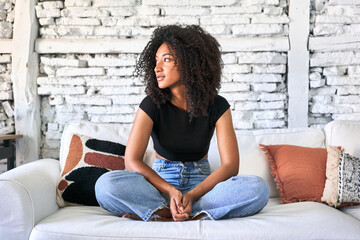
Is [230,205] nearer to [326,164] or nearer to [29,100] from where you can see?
[326,164]

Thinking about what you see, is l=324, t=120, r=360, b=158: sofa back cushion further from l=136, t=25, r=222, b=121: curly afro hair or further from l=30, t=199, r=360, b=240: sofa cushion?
l=136, t=25, r=222, b=121: curly afro hair

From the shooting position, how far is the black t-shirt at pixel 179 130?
190 centimetres

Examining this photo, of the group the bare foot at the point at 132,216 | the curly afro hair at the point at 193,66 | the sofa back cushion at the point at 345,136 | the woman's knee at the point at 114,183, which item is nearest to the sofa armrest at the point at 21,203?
the woman's knee at the point at 114,183

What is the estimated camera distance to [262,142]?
2371mm

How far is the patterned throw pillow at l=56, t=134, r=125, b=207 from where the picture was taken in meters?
2.00

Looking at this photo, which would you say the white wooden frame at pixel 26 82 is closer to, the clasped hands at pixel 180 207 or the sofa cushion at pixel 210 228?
the sofa cushion at pixel 210 228

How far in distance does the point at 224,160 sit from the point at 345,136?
0.90 metres

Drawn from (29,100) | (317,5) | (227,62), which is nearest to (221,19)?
(227,62)

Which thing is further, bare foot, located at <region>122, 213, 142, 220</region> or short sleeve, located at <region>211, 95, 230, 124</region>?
short sleeve, located at <region>211, 95, 230, 124</region>

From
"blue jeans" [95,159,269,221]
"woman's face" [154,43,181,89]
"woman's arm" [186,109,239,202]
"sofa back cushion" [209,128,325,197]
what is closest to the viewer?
"blue jeans" [95,159,269,221]

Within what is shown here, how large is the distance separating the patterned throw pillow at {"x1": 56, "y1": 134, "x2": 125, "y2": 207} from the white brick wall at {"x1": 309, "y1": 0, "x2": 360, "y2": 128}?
4.98 ft

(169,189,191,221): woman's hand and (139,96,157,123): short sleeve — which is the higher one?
(139,96,157,123): short sleeve

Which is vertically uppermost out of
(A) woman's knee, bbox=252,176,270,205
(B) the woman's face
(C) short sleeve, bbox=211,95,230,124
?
(B) the woman's face

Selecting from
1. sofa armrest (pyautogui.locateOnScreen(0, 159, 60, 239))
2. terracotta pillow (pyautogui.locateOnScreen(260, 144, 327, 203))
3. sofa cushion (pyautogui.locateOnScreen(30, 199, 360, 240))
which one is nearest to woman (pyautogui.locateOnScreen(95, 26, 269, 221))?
sofa cushion (pyautogui.locateOnScreen(30, 199, 360, 240))
